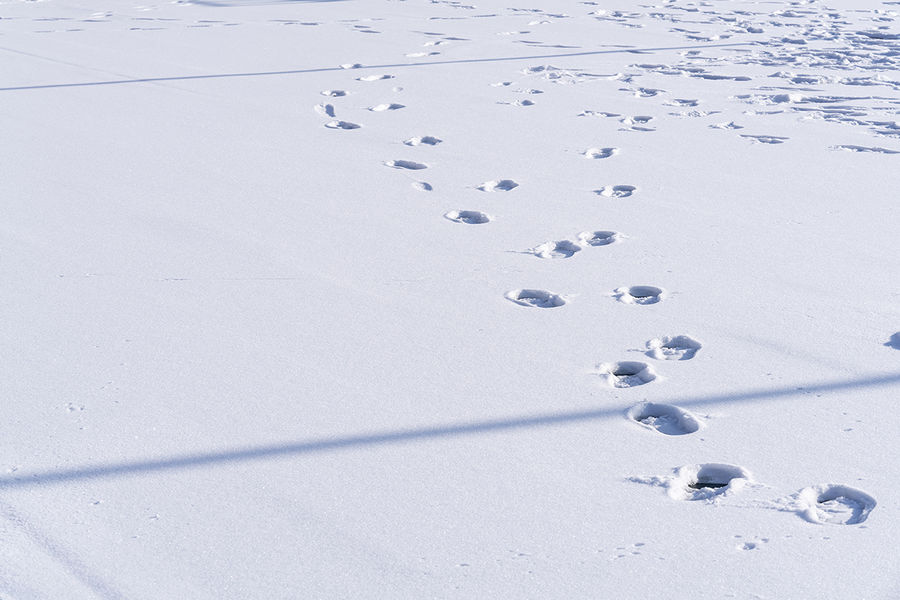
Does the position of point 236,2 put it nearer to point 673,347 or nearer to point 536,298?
point 536,298

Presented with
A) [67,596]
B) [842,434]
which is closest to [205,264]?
[67,596]

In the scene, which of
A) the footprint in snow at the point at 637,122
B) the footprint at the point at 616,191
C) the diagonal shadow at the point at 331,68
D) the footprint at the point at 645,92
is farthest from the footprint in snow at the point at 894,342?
the diagonal shadow at the point at 331,68

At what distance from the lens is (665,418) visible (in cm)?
237

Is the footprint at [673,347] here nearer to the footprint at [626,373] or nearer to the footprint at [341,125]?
the footprint at [626,373]

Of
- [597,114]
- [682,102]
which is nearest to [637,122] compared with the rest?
[597,114]

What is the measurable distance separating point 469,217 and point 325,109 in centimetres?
203

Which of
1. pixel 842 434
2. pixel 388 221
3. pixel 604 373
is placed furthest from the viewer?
pixel 388 221

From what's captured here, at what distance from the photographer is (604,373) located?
8.46 ft

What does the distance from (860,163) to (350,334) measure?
276 centimetres

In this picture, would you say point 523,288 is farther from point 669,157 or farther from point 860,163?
point 860,163

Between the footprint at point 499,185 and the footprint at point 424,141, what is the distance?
2.31ft

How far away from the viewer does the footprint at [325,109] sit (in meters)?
5.41

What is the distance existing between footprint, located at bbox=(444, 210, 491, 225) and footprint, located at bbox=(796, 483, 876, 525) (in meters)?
1.93

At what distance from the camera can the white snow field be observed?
1.88 metres
